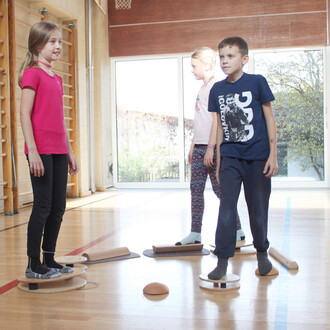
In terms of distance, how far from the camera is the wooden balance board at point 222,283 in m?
1.98

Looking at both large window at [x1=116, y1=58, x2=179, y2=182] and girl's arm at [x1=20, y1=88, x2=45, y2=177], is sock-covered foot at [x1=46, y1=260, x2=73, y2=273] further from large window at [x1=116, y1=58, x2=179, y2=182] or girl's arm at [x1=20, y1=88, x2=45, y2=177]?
large window at [x1=116, y1=58, x2=179, y2=182]

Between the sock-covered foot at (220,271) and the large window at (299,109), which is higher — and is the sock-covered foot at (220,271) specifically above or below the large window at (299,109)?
below

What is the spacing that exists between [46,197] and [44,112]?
349 millimetres

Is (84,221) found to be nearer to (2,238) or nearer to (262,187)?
(2,238)

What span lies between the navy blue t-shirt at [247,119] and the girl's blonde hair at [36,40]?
788 mm

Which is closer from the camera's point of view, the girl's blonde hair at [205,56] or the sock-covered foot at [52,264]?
the sock-covered foot at [52,264]

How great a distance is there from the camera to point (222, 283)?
6.61ft

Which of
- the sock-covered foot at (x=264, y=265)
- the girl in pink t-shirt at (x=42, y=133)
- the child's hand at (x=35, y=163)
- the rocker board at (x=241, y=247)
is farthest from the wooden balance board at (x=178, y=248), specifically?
the child's hand at (x=35, y=163)

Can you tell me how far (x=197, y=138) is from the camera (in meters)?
2.74

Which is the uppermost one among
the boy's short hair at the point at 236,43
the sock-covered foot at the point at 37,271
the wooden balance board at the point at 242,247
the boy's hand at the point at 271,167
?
the boy's short hair at the point at 236,43

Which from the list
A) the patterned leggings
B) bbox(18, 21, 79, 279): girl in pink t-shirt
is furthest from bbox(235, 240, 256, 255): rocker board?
bbox(18, 21, 79, 279): girl in pink t-shirt

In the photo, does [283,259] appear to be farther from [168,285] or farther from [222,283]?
[168,285]

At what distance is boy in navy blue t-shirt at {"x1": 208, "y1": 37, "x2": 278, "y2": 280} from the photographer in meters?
2.02

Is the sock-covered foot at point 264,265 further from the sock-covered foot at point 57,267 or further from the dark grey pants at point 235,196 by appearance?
the sock-covered foot at point 57,267
